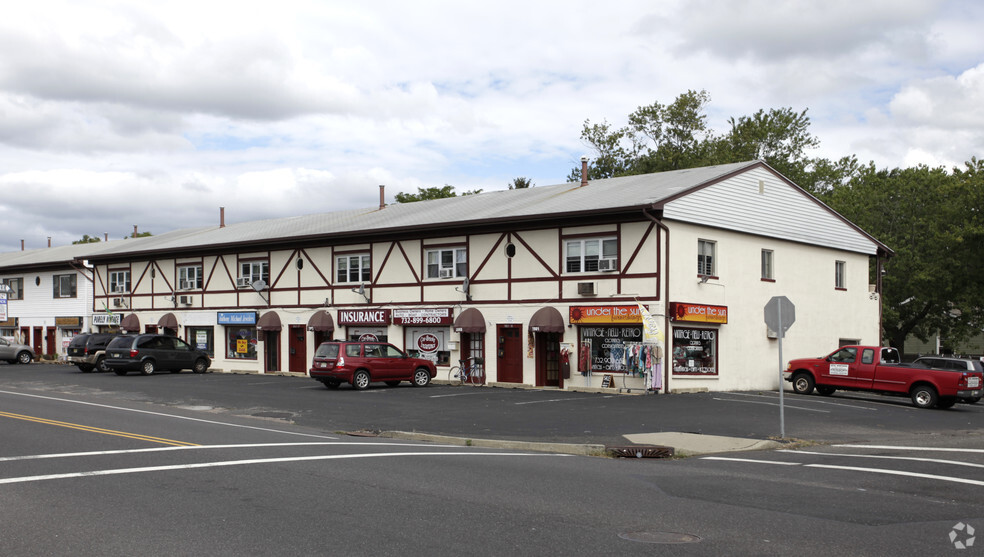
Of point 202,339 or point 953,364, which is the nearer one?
point 953,364

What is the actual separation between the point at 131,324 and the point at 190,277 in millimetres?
5178

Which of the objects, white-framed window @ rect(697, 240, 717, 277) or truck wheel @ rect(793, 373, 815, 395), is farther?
white-framed window @ rect(697, 240, 717, 277)

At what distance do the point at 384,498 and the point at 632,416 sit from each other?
40.7 feet

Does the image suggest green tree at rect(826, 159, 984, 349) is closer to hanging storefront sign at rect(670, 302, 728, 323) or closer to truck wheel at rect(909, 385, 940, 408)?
hanging storefront sign at rect(670, 302, 728, 323)

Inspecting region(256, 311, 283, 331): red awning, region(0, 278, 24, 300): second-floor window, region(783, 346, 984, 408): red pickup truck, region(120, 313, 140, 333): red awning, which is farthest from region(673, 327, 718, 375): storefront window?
region(0, 278, 24, 300): second-floor window

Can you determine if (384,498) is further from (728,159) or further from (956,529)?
(728,159)

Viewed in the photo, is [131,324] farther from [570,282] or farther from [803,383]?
[803,383]

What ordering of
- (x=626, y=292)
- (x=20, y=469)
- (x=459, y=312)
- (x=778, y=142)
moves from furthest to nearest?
(x=778, y=142)
(x=459, y=312)
(x=626, y=292)
(x=20, y=469)

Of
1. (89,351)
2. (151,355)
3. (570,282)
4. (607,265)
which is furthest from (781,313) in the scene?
(89,351)

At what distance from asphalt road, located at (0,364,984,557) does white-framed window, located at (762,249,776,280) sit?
42.9 feet

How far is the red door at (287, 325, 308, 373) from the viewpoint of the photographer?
130 ft

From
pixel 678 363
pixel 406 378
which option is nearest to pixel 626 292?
pixel 678 363

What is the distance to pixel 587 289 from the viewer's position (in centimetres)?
3050

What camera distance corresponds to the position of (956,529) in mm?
8727
